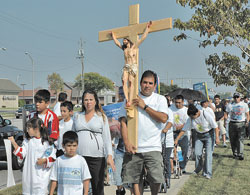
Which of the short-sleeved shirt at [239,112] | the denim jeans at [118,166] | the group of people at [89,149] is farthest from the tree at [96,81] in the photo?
the group of people at [89,149]

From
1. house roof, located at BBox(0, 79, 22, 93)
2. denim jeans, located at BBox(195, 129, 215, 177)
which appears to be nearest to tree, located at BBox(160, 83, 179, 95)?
house roof, located at BBox(0, 79, 22, 93)

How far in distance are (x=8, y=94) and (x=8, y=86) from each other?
3.06m

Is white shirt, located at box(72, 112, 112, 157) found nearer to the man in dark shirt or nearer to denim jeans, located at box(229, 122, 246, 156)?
denim jeans, located at box(229, 122, 246, 156)

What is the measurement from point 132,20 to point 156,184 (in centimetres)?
223

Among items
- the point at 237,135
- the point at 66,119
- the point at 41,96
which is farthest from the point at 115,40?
the point at 237,135

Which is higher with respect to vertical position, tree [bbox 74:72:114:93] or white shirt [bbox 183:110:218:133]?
tree [bbox 74:72:114:93]

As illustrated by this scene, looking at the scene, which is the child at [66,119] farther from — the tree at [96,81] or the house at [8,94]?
the tree at [96,81]

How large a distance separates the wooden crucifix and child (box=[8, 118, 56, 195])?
1069 millimetres

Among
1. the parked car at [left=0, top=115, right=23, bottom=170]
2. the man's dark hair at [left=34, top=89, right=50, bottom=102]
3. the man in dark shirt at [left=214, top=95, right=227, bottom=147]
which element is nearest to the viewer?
the man's dark hair at [left=34, top=89, right=50, bottom=102]

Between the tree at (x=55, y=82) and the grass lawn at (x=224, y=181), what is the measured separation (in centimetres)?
8766

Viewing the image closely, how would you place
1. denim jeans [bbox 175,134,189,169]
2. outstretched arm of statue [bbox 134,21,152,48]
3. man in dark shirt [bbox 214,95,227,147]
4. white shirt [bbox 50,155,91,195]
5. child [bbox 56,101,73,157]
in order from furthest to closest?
man in dark shirt [bbox 214,95,227,147], denim jeans [bbox 175,134,189,169], child [bbox 56,101,73,157], outstretched arm of statue [bbox 134,21,152,48], white shirt [bbox 50,155,91,195]

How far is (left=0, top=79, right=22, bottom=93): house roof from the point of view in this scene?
271 feet

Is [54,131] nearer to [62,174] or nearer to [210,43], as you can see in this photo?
[62,174]

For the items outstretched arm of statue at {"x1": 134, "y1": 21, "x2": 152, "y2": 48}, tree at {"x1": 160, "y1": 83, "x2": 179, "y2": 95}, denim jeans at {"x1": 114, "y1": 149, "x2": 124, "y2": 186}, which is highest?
tree at {"x1": 160, "y1": 83, "x2": 179, "y2": 95}
